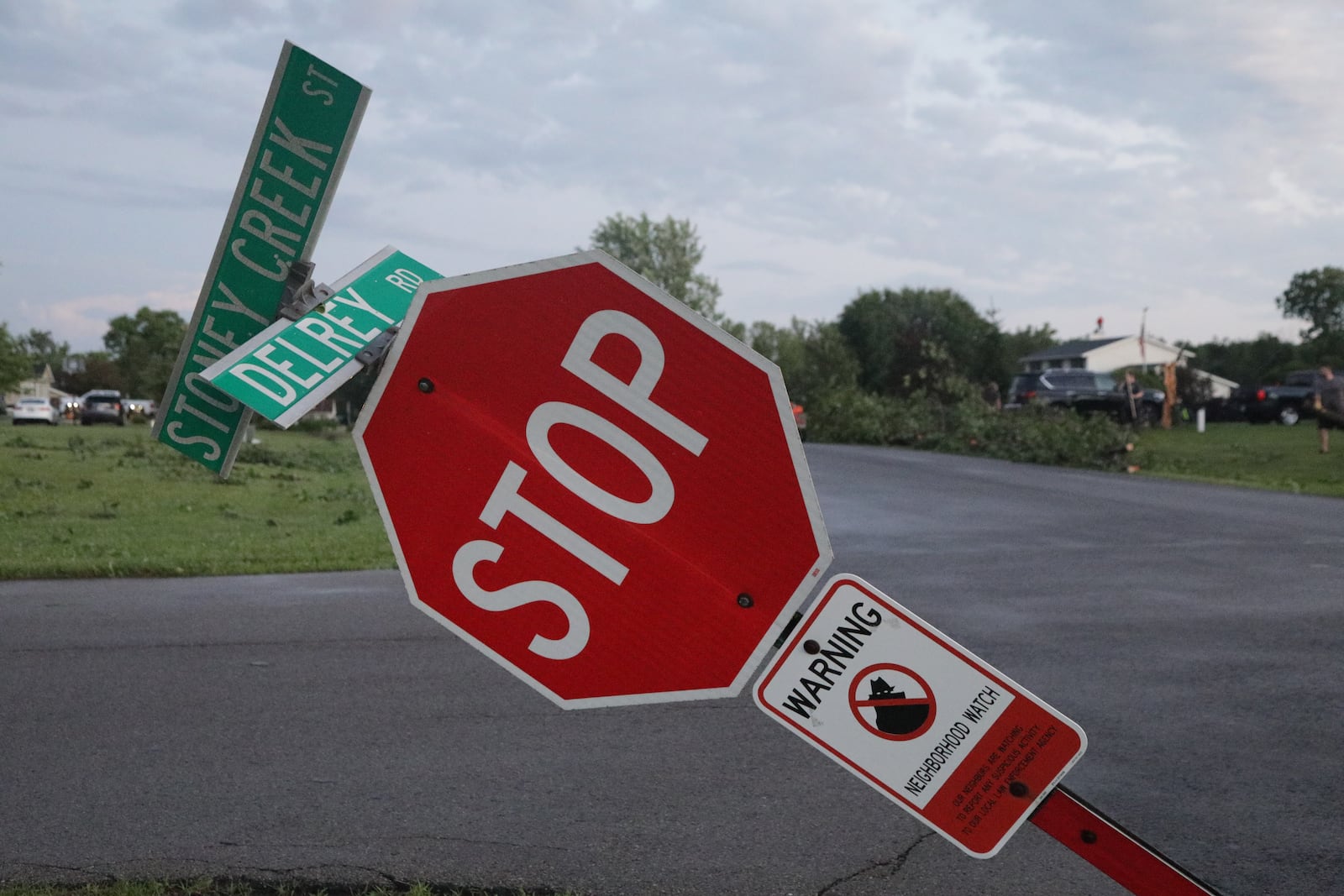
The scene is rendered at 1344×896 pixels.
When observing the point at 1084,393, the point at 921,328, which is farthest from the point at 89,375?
the point at 1084,393

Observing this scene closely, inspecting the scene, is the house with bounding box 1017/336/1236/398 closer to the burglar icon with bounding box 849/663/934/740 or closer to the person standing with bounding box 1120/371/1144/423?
the person standing with bounding box 1120/371/1144/423

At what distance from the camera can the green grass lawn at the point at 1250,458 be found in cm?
2047

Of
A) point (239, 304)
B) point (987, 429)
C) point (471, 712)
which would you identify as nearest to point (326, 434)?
point (987, 429)

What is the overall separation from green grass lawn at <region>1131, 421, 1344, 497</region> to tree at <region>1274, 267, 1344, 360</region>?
82009 millimetres

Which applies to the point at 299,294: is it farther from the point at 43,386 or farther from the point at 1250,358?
the point at 43,386

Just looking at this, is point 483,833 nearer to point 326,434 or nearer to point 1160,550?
point 1160,550

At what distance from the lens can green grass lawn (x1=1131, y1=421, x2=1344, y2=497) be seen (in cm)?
2047

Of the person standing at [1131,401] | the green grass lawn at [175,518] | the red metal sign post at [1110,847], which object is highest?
the person standing at [1131,401]

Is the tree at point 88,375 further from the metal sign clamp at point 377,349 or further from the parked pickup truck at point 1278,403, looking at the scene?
the metal sign clamp at point 377,349

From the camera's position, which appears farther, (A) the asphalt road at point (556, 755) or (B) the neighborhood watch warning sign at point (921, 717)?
(A) the asphalt road at point (556, 755)

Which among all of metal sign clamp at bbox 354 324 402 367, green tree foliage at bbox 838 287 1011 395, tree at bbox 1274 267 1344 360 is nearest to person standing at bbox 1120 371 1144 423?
green tree foliage at bbox 838 287 1011 395

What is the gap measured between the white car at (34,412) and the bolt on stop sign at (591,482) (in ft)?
214

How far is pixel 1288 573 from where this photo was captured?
10.1 meters

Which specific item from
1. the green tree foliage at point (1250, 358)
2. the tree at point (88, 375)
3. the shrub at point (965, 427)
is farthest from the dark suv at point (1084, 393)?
the tree at point (88, 375)
